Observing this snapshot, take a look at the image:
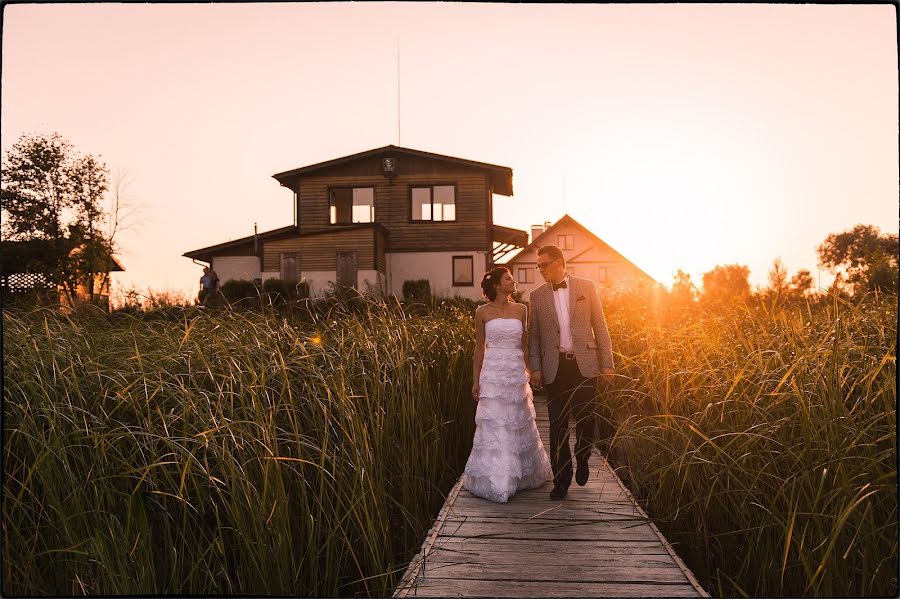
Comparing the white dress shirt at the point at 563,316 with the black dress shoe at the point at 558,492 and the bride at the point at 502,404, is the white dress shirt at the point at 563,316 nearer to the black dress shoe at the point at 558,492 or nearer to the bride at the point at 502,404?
the bride at the point at 502,404

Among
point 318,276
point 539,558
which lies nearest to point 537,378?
point 539,558

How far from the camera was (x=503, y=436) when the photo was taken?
16.7ft

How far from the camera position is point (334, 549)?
12.4 feet

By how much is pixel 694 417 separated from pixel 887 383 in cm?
134

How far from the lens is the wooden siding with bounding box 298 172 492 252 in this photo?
2964 cm

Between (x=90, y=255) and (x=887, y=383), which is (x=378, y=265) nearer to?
(x=90, y=255)

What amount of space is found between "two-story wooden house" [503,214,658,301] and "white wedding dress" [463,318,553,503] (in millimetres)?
36374

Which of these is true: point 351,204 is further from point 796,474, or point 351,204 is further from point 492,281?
point 796,474

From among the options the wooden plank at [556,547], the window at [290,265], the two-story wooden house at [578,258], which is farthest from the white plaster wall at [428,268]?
the wooden plank at [556,547]

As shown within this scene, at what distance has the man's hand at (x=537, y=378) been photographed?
17.2ft

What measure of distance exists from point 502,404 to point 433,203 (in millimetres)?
25491

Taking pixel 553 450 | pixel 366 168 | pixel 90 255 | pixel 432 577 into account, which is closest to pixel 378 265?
pixel 366 168

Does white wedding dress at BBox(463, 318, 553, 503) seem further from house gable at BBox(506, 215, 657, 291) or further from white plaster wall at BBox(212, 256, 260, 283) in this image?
house gable at BBox(506, 215, 657, 291)

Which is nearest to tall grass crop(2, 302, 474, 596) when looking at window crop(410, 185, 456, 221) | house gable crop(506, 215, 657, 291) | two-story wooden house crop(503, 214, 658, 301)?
window crop(410, 185, 456, 221)
